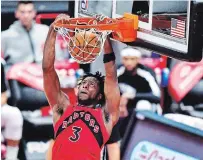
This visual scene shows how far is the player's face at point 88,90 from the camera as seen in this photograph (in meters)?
4.20

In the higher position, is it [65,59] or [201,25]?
[201,25]

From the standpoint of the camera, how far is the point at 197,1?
333 cm

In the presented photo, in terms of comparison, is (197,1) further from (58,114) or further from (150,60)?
(150,60)

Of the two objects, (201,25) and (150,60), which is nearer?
(201,25)

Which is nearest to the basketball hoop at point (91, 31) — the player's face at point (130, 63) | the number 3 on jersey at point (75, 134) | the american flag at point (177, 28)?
the american flag at point (177, 28)

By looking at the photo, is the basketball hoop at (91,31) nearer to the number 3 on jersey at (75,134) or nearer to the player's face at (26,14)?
the number 3 on jersey at (75,134)

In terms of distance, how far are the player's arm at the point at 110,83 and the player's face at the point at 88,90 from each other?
0.31ft

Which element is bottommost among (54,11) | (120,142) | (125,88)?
(120,142)

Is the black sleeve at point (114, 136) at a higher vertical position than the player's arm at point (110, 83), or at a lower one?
lower

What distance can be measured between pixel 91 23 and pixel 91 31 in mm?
50

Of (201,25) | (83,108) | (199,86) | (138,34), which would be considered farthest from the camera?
(199,86)

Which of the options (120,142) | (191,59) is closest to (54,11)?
(120,142)

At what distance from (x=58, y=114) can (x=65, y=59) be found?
1.68m

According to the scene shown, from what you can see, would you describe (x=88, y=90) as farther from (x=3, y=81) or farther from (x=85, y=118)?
(x=3, y=81)
